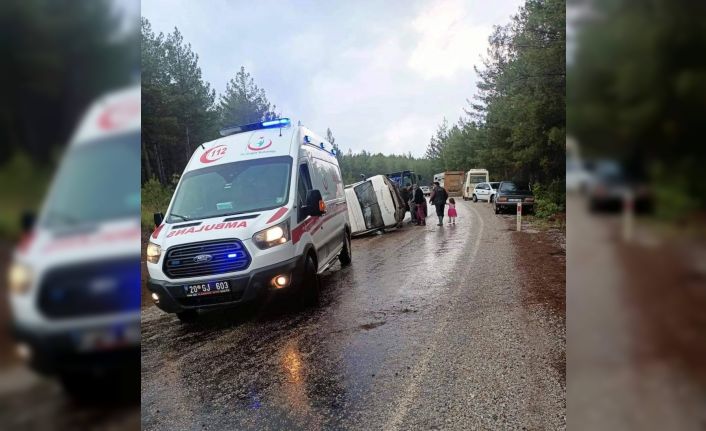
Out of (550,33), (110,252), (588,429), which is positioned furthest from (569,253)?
(110,252)

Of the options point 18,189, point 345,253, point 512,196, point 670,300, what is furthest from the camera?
point 345,253

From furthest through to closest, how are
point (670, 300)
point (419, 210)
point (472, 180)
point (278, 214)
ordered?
1. point (419, 210)
2. point (278, 214)
3. point (472, 180)
4. point (670, 300)

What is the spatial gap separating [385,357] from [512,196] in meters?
1.22

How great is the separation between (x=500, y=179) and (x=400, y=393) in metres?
1.20

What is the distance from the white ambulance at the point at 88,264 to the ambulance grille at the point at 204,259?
6.22ft

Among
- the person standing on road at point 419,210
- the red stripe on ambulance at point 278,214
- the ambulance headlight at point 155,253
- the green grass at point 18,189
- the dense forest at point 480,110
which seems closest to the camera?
the green grass at point 18,189

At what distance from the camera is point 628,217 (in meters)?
0.72

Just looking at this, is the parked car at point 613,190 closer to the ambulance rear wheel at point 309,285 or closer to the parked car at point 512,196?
the parked car at point 512,196

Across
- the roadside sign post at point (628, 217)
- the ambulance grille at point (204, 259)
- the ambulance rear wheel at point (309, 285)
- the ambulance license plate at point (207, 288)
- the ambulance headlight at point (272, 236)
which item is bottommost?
the ambulance rear wheel at point (309, 285)

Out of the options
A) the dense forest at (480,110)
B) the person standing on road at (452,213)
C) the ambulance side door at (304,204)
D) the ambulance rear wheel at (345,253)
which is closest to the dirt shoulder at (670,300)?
the dense forest at (480,110)

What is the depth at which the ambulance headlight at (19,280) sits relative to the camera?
1.75 ft

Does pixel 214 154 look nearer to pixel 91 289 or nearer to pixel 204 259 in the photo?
pixel 204 259

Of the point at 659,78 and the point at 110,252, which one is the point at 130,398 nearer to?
the point at 110,252

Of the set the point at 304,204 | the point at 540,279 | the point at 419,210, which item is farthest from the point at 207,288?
the point at 419,210
